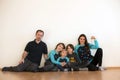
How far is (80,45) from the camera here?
498 centimetres

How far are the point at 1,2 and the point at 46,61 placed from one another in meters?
1.70

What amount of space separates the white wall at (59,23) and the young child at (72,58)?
230mm

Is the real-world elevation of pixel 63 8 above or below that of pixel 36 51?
above

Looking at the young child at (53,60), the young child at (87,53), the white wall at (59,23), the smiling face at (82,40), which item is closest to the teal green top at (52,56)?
the young child at (53,60)

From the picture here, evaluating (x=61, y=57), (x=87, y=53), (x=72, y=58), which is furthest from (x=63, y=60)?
(x=87, y=53)

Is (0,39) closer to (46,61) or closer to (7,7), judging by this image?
(7,7)

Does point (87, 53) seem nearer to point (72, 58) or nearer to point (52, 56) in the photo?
point (72, 58)

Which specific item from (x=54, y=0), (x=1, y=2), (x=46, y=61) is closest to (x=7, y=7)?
(x=1, y=2)

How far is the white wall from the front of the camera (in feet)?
16.9

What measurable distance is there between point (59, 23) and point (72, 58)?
88 cm

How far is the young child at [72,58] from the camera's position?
4.71 meters

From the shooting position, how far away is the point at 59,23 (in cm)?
520

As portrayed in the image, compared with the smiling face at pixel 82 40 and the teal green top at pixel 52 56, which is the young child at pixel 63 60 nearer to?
the teal green top at pixel 52 56

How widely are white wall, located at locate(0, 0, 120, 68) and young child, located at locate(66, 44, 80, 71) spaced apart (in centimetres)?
23
